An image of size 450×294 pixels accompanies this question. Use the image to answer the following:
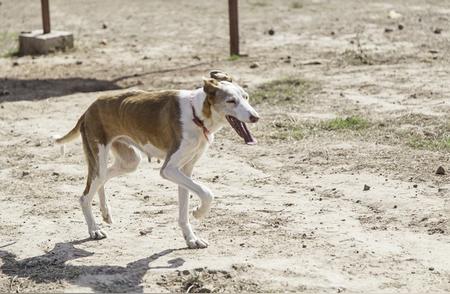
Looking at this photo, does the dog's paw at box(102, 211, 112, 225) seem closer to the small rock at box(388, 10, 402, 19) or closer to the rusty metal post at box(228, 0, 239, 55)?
the rusty metal post at box(228, 0, 239, 55)

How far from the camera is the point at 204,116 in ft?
25.5

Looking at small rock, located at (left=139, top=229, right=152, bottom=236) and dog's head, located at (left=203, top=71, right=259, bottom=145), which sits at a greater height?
dog's head, located at (left=203, top=71, right=259, bottom=145)

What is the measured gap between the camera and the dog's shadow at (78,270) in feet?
23.9

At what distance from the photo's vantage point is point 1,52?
1830cm

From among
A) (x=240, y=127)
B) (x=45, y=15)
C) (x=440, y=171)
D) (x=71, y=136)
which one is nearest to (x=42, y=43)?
(x=45, y=15)

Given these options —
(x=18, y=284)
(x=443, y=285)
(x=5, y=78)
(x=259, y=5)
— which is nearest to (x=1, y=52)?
(x=5, y=78)

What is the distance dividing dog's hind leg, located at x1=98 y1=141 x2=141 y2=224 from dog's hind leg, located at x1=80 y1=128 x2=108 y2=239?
15 centimetres

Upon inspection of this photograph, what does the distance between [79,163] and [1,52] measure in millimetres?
7905

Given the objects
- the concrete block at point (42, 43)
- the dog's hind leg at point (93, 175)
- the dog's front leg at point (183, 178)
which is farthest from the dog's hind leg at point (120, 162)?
the concrete block at point (42, 43)

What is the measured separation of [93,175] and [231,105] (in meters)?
1.46

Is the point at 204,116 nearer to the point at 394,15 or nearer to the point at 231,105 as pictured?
the point at 231,105

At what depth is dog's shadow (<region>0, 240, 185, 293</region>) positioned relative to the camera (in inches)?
287

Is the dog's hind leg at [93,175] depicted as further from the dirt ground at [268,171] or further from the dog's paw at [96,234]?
the dirt ground at [268,171]

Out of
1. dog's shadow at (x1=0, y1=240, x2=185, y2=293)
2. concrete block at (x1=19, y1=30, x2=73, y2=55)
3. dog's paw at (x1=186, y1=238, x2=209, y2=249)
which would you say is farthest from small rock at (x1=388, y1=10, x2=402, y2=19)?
dog's shadow at (x1=0, y1=240, x2=185, y2=293)
